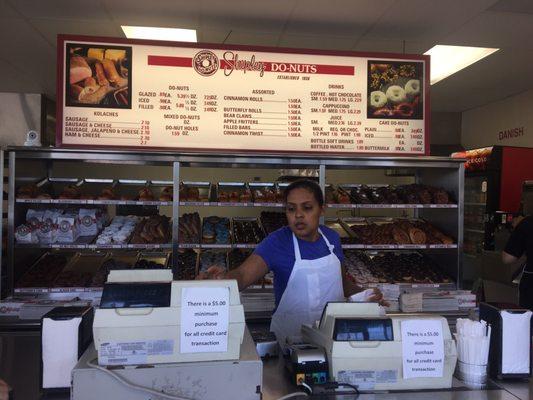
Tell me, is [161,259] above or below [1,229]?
below

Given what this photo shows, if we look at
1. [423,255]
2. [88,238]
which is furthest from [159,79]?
[423,255]

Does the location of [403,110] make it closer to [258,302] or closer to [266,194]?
[266,194]

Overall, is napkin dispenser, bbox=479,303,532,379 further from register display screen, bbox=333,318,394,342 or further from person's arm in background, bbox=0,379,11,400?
person's arm in background, bbox=0,379,11,400

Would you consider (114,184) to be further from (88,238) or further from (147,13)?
(147,13)

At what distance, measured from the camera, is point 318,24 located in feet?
14.3

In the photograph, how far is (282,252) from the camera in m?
2.46

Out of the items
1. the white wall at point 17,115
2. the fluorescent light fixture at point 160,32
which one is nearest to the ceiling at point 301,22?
the fluorescent light fixture at point 160,32

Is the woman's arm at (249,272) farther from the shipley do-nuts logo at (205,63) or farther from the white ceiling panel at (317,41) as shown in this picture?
the white ceiling panel at (317,41)

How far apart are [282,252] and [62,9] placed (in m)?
3.20

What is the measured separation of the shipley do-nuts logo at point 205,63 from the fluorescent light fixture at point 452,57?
111 inches

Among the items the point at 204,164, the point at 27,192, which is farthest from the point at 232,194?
the point at 27,192

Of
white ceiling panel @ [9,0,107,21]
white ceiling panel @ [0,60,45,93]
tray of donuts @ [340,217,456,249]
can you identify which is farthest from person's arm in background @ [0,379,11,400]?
white ceiling panel @ [0,60,45,93]

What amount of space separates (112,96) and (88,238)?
1.14 meters

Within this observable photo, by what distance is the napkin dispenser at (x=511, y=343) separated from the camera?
173 centimetres
